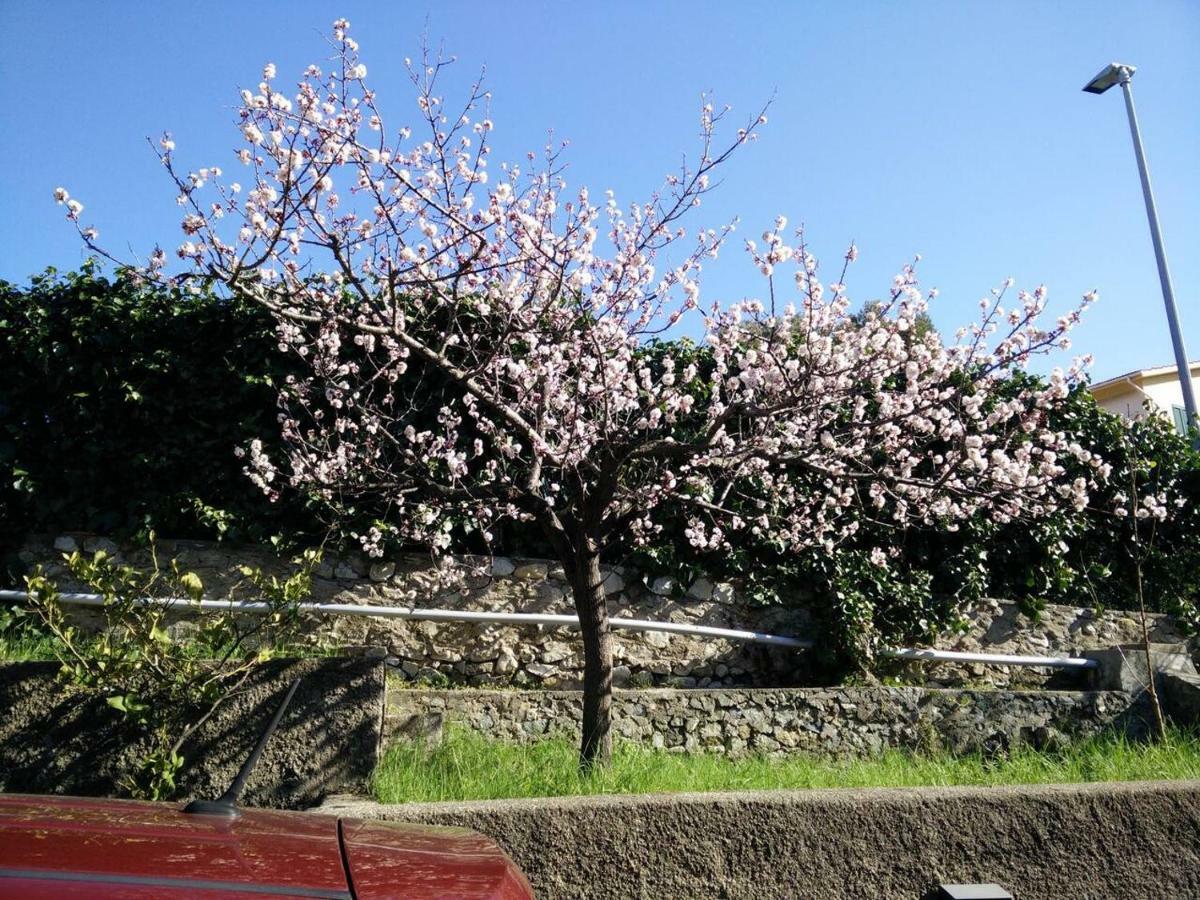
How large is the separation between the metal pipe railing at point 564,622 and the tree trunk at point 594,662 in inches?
50.3

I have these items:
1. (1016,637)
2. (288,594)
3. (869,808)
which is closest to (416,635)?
(288,594)

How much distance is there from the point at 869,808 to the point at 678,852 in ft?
2.82

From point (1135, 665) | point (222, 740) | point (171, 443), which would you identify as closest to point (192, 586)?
point (222, 740)

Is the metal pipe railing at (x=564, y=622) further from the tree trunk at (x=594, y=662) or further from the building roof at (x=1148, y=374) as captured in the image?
the building roof at (x=1148, y=374)

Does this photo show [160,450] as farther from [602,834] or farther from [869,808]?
[869,808]

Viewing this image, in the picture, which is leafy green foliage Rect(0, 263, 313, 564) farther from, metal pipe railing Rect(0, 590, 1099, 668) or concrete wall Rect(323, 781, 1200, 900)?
concrete wall Rect(323, 781, 1200, 900)

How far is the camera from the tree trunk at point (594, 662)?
4.61 meters

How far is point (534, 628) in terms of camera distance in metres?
6.56

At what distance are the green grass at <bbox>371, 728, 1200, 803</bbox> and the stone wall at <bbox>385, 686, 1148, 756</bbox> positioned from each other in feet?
0.91

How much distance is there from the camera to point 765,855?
11.8ft

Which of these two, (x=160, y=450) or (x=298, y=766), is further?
(x=160, y=450)

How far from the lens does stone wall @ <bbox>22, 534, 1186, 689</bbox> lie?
20.5 feet

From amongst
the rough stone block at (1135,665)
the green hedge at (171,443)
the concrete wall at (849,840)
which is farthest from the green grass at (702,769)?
the green hedge at (171,443)

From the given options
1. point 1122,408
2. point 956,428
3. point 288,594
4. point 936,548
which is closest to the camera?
point 288,594
